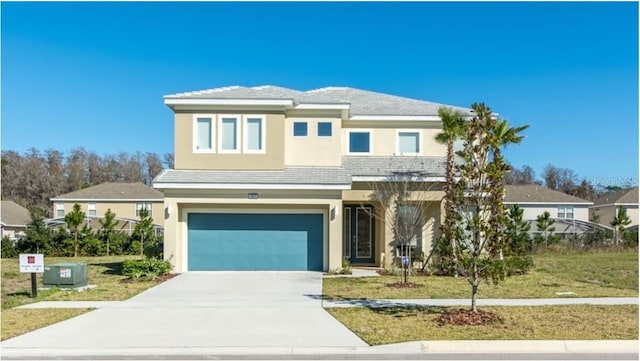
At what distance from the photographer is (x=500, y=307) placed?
1169cm

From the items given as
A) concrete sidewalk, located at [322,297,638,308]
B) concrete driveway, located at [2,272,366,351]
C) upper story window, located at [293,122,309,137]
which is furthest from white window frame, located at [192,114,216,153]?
concrete sidewalk, located at [322,297,638,308]

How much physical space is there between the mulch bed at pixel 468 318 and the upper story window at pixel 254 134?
11.0m

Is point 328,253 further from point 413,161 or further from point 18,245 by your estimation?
point 18,245

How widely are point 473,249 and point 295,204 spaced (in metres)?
9.64

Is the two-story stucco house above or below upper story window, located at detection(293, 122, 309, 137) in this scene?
below

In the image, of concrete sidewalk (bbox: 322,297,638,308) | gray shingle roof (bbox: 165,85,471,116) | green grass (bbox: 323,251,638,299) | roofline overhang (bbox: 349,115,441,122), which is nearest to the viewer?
concrete sidewalk (bbox: 322,297,638,308)

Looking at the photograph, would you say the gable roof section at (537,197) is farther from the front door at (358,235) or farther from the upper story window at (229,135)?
the upper story window at (229,135)

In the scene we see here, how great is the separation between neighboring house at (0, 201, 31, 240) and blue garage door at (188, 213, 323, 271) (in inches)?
1077

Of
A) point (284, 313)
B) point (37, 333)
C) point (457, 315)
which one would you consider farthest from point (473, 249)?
point (37, 333)

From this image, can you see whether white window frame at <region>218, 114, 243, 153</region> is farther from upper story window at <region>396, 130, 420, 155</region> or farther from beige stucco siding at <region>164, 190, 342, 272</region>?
upper story window at <region>396, 130, 420, 155</region>

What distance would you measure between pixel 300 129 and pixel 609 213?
129 ft

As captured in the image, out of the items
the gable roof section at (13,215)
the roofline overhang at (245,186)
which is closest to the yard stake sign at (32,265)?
the roofline overhang at (245,186)

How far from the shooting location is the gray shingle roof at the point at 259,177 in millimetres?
18703

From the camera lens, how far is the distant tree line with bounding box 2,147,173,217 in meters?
60.2
